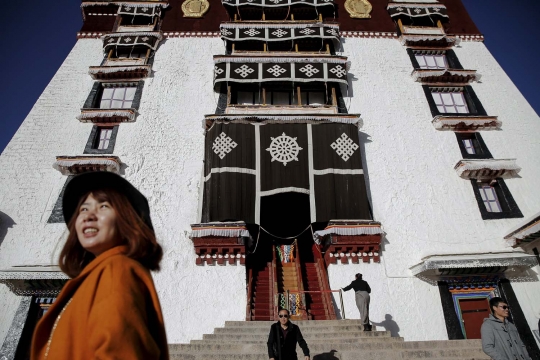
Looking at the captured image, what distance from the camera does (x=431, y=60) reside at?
42.3 feet

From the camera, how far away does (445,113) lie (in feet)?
37.3

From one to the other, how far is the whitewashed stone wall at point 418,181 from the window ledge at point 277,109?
1344 millimetres

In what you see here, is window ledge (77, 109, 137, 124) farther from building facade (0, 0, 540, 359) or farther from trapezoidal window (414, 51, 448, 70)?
trapezoidal window (414, 51, 448, 70)

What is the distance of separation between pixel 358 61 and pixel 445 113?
12.0 ft

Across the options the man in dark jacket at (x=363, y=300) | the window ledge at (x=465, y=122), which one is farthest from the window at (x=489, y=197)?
the man in dark jacket at (x=363, y=300)

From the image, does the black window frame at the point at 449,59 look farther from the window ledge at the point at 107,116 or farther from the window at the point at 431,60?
the window ledge at the point at 107,116

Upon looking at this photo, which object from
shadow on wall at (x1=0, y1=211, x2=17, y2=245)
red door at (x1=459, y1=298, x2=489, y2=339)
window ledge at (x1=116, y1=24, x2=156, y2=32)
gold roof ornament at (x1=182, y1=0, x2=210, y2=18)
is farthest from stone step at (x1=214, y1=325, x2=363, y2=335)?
gold roof ornament at (x1=182, y1=0, x2=210, y2=18)

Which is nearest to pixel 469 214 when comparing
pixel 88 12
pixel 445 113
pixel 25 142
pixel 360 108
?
pixel 445 113

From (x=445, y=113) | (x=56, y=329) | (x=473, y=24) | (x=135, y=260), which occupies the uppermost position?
(x=473, y=24)

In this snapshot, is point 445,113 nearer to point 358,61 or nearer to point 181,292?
point 358,61

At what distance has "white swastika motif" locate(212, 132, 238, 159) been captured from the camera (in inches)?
376

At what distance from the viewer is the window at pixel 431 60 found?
12.7 meters

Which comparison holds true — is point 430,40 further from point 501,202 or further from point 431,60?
point 501,202

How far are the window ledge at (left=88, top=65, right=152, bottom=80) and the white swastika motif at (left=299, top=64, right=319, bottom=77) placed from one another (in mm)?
5411
